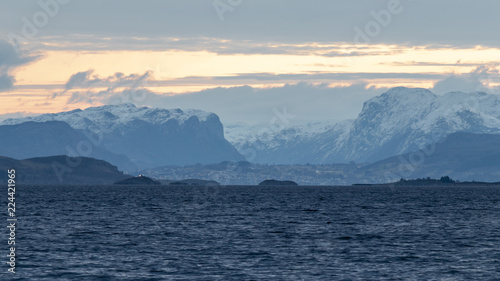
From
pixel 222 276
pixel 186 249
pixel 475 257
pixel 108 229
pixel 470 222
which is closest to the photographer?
pixel 222 276

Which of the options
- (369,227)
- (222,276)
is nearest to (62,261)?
(222,276)

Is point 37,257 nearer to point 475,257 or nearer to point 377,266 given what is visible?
point 377,266

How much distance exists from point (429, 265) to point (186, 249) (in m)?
37.8

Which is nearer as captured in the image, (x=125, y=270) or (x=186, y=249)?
(x=125, y=270)

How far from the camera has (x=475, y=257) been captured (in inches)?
4277

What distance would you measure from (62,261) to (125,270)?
473 inches

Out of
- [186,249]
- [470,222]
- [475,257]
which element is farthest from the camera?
[470,222]

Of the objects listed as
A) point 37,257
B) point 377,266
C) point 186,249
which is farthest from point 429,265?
point 37,257

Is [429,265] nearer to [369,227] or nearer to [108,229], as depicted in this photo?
[369,227]

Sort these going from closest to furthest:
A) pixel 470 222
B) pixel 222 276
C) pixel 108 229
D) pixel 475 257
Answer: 1. pixel 222 276
2. pixel 475 257
3. pixel 108 229
4. pixel 470 222

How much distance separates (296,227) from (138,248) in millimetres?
51459

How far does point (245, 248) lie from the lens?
389ft

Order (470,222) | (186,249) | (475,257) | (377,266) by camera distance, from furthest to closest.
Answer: (470,222) < (186,249) < (475,257) < (377,266)

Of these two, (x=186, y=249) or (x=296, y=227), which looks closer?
(x=186, y=249)
